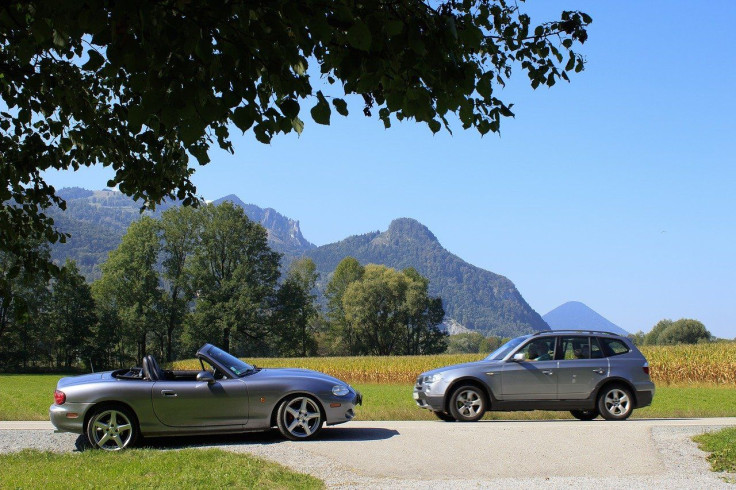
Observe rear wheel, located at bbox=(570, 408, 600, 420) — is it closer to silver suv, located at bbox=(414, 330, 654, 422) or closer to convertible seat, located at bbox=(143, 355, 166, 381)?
silver suv, located at bbox=(414, 330, 654, 422)

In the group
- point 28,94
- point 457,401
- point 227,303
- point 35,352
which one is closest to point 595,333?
point 457,401

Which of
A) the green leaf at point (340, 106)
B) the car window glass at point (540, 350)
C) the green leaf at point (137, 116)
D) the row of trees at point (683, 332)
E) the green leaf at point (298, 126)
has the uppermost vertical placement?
the row of trees at point (683, 332)

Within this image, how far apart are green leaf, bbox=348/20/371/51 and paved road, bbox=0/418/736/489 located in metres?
5.27

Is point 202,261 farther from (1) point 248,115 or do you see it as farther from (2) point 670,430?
(1) point 248,115

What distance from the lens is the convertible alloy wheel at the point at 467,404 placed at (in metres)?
13.4

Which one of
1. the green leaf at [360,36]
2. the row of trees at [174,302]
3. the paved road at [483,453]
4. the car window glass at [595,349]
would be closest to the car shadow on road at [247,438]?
the paved road at [483,453]

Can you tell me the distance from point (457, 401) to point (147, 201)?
6.44 metres

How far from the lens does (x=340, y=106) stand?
15.8 feet

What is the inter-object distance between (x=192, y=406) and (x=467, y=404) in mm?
5251

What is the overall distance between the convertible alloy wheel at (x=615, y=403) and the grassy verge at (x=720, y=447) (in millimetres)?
2834

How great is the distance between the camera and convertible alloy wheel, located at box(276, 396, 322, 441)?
10.4m

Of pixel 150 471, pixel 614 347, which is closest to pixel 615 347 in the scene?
pixel 614 347

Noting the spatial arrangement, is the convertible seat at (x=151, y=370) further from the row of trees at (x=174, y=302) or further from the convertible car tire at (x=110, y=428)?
the row of trees at (x=174, y=302)

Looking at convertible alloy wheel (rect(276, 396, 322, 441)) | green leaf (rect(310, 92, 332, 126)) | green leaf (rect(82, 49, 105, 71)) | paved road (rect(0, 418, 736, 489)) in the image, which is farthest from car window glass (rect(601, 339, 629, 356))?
green leaf (rect(82, 49, 105, 71))
